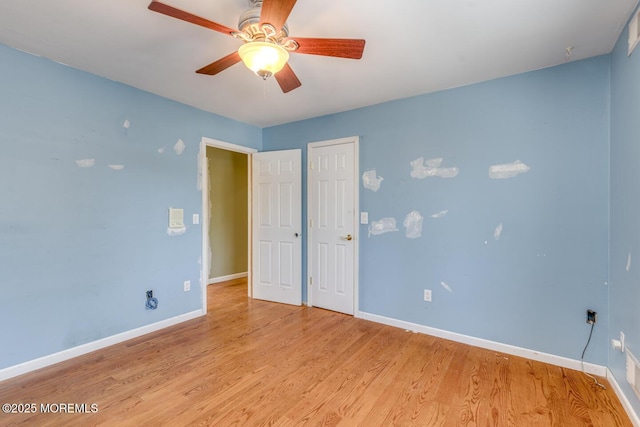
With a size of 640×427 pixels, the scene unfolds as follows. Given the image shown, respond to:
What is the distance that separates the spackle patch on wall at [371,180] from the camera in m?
3.34

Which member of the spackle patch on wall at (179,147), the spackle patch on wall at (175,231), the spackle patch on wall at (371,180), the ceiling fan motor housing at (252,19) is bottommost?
the spackle patch on wall at (175,231)

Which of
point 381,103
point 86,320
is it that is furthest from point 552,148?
point 86,320

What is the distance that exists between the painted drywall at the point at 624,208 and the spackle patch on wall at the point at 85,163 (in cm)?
395

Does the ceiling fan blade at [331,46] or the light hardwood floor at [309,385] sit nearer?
the ceiling fan blade at [331,46]

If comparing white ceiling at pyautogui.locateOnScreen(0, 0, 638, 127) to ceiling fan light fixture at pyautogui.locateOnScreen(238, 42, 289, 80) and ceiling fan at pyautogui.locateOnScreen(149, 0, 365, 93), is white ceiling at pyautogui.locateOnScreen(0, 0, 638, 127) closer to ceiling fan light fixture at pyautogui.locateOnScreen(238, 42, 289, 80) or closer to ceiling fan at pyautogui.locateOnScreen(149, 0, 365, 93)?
ceiling fan at pyautogui.locateOnScreen(149, 0, 365, 93)

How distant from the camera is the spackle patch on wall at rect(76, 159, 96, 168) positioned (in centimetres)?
256

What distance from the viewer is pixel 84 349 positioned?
257cm

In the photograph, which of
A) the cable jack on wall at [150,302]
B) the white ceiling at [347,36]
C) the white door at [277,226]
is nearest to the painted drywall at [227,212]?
the white door at [277,226]

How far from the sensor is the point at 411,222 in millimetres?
3121

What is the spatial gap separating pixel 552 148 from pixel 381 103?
165 centimetres

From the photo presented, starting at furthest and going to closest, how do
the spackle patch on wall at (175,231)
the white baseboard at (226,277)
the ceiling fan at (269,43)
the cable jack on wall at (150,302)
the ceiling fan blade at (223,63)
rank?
the white baseboard at (226,277)
the spackle patch on wall at (175,231)
the cable jack on wall at (150,302)
the ceiling fan blade at (223,63)
the ceiling fan at (269,43)

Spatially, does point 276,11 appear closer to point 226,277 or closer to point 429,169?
point 429,169

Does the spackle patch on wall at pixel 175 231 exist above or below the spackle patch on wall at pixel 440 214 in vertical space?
below

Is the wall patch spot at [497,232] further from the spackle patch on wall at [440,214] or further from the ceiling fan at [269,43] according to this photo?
the ceiling fan at [269,43]
